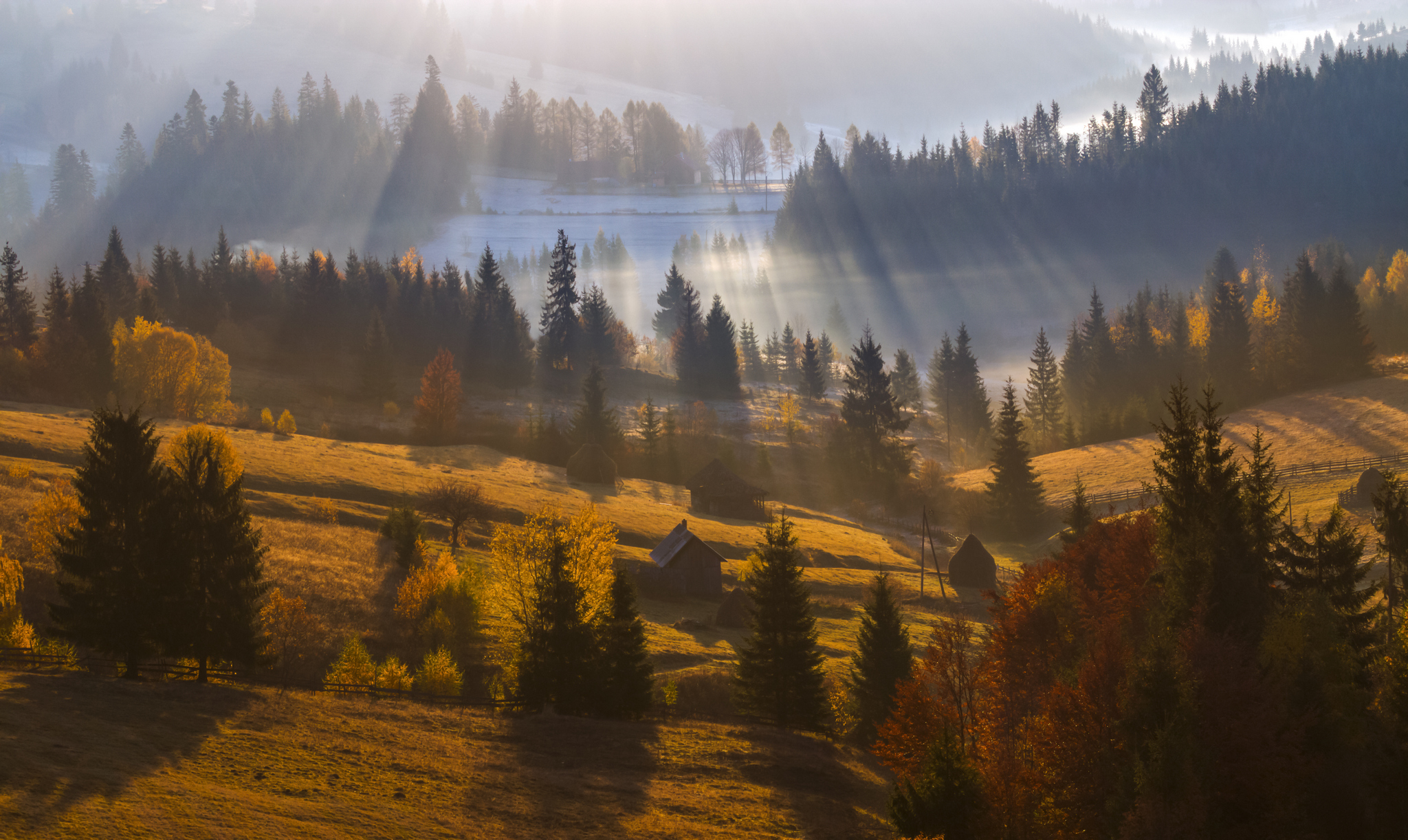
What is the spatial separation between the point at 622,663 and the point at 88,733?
17.4 meters

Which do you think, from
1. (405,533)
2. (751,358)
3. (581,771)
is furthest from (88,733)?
(751,358)

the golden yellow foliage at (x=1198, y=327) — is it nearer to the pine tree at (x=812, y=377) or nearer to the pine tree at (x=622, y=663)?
the pine tree at (x=812, y=377)

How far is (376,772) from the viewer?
992 inches

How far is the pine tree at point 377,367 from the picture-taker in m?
98.5

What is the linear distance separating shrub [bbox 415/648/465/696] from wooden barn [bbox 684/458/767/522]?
4156 cm

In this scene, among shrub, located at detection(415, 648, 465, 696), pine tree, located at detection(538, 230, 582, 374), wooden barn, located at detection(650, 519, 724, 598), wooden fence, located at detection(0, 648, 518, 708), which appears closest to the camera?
wooden fence, located at detection(0, 648, 518, 708)

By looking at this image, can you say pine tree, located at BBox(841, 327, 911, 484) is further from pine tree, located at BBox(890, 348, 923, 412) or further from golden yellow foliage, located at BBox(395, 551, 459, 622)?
golden yellow foliage, located at BBox(395, 551, 459, 622)

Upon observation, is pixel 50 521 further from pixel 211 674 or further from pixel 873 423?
pixel 873 423

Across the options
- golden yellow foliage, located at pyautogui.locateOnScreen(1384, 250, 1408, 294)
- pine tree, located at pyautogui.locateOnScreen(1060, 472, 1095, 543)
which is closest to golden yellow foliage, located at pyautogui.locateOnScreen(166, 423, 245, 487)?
pine tree, located at pyautogui.locateOnScreen(1060, 472, 1095, 543)

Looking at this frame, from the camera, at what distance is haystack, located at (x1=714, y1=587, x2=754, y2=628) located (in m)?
48.6

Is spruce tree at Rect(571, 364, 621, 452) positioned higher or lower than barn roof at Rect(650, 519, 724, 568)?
higher

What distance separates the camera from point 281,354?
352 feet

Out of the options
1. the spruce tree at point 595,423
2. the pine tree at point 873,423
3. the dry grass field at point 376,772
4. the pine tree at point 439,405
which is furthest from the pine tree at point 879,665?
the pine tree at point 439,405

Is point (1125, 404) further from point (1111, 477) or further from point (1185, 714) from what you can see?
point (1185, 714)
